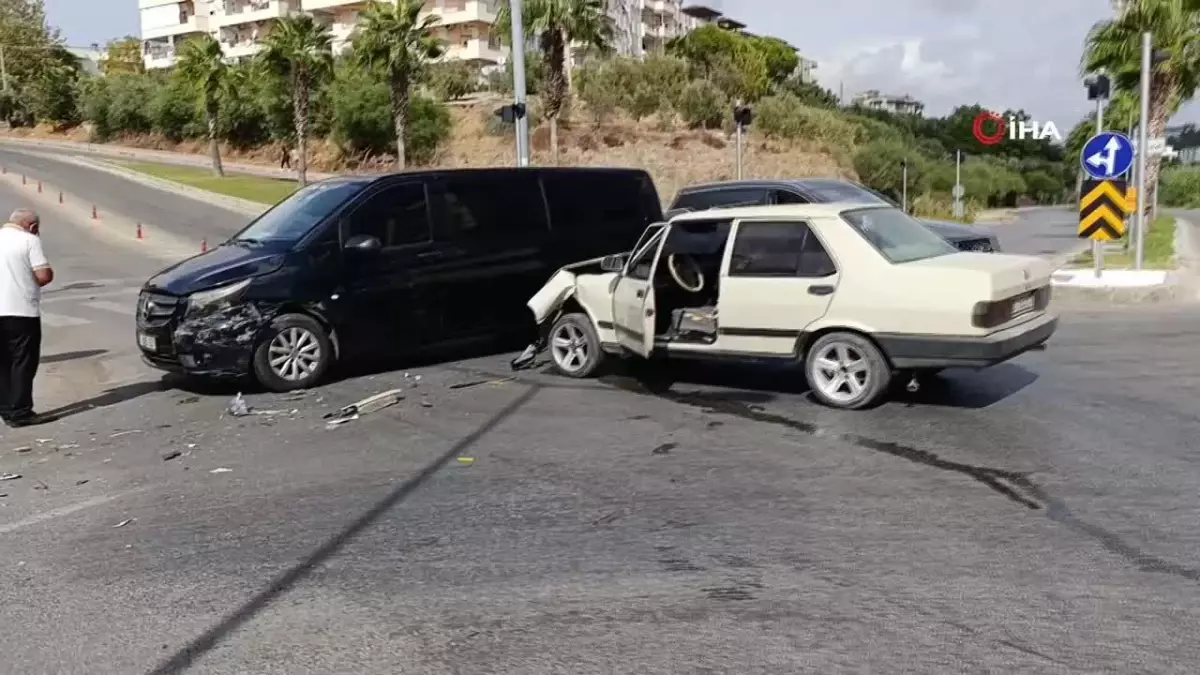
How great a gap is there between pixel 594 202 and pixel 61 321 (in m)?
8.40

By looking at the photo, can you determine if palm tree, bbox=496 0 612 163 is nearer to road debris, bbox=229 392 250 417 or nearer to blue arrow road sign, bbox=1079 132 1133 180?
blue arrow road sign, bbox=1079 132 1133 180

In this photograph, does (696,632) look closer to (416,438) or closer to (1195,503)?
(1195,503)

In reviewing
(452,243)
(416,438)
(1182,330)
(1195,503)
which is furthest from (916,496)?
(1182,330)

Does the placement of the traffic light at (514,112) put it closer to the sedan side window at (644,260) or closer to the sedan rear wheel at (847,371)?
the sedan side window at (644,260)

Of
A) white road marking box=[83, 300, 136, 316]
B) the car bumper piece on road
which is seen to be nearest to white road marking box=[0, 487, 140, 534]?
the car bumper piece on road

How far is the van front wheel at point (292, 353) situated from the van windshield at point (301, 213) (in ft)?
2.79

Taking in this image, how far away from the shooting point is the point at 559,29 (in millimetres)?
38844

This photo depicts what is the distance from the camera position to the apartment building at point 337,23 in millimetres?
78062

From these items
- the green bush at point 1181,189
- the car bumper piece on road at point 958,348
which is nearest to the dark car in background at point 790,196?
the car bumper piece on road at point 958,348

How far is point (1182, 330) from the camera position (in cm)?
1148

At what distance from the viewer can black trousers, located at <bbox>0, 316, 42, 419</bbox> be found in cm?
866

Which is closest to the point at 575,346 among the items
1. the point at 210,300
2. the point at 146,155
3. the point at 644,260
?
the point at 644,260

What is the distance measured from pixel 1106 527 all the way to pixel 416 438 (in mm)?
4602

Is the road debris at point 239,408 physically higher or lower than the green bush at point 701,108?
lower
